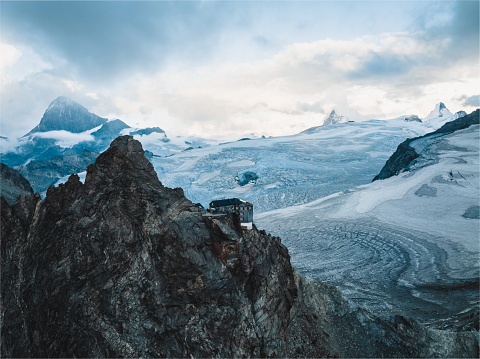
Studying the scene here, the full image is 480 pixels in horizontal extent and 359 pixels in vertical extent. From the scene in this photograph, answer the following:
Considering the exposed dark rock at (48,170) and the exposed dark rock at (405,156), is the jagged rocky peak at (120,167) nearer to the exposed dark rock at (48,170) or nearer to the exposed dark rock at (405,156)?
the exposed dark rock at (405,156)

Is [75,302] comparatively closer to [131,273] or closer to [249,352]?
[131,273]

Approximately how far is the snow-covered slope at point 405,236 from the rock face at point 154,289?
28.8ft

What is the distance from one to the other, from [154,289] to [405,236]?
33610 mm

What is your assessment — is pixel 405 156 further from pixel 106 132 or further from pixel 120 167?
pixel 106 132

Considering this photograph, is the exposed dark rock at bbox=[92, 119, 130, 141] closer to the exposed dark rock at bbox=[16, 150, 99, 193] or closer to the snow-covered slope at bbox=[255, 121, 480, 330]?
the exposed dark rock at bbox=[16, 150, 99, 193]

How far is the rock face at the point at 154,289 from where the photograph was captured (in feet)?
46.5

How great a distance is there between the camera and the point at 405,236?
38.2 meters

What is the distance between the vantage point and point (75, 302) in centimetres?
1448

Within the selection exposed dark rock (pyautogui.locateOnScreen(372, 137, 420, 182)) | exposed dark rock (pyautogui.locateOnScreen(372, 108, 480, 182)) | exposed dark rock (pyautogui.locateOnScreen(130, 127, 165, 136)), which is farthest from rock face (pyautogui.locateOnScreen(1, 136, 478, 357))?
exposed dark rock (pyautogui.locateOnScreen(130, 127, 165, 136))

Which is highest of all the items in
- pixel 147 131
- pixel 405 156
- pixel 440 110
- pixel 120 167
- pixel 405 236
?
pixel 147 131

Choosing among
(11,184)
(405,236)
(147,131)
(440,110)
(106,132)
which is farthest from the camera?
(106,132)

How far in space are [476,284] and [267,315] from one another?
20.9 meters

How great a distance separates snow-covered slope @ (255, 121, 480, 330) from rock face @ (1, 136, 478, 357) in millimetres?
8789

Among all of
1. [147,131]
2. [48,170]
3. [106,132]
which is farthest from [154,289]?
[106,132]
